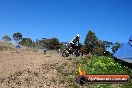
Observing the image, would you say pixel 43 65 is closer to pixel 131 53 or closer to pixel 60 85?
pixel 60 85

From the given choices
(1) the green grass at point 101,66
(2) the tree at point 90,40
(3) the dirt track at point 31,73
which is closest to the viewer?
(3) the dirt track at point 31,73

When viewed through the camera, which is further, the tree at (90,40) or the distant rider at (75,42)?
→ the tree at (90,40)

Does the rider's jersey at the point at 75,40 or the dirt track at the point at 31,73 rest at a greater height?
the rider's jersey at the point at 75,40

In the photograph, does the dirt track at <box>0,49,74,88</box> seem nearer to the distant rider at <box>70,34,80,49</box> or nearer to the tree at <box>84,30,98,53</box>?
the distant rider at <box>70,34,80,49</box>

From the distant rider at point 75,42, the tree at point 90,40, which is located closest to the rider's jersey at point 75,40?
the distant rider at point 75,42

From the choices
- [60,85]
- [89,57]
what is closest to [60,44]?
[89,57]

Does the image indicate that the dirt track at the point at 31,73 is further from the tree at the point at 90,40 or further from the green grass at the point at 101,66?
the tree at the point at 90,40

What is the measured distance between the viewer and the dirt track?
23.0 m

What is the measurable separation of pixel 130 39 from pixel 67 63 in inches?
208

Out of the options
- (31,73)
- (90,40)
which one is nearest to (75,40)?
(31,73)

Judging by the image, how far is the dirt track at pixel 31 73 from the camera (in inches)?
905

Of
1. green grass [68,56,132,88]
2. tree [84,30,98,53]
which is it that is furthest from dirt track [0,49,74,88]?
tree [84,30,98,53]

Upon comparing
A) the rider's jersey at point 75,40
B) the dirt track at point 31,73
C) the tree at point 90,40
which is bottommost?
the dirt track at point 31,73

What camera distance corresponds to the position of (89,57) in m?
30.0
